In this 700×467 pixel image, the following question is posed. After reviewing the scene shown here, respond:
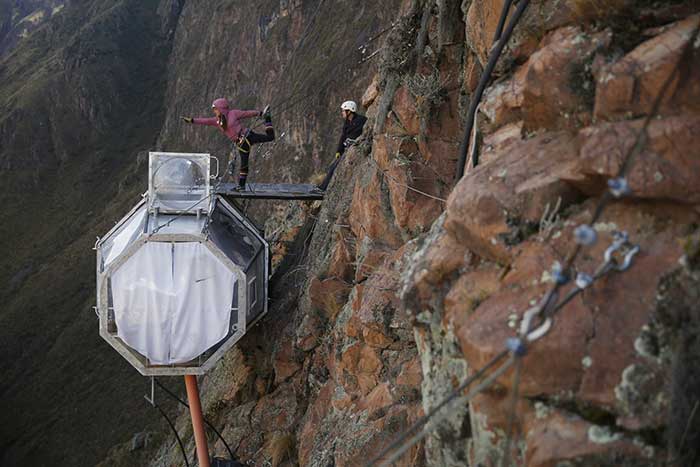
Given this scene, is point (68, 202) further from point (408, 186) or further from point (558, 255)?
point (558, 255)

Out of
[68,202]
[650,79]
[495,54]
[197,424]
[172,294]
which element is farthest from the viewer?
[68,202]

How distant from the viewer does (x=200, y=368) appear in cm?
1073

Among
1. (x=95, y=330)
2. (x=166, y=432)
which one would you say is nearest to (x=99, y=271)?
(x=166, y=432)

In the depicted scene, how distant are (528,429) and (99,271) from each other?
9152 millimetres

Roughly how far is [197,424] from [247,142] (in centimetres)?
545

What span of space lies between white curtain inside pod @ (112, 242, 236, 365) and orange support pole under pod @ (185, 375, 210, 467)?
32.4 inches

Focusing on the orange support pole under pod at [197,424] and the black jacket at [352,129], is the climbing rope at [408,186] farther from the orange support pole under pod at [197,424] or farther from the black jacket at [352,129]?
the orange support pole under pod at [197,424]

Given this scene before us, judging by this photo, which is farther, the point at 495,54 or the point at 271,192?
the point at 271,192

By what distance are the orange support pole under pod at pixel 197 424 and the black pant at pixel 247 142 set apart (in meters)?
4.25

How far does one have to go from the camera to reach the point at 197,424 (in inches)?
441

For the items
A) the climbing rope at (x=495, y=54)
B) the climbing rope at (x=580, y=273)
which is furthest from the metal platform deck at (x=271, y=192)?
the climbing rope at (x=580, y=273)

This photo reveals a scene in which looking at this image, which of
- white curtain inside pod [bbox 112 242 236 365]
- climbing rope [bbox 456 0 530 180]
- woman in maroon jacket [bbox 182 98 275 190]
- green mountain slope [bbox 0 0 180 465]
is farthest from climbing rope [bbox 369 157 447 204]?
green mountain slope [bbox 0 0 180 465]

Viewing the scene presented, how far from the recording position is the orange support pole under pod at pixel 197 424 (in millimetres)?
10922

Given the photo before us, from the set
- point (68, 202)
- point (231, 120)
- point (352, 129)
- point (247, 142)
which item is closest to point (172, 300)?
point (247, 142)
